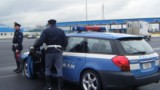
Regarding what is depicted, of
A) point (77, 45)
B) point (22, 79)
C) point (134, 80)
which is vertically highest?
point (77, 45)

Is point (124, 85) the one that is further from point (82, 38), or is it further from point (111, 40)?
point (82, 38)

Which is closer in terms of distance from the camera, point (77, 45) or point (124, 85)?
point (124, 85)

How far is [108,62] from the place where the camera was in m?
6.59

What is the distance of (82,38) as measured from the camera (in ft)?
24.4

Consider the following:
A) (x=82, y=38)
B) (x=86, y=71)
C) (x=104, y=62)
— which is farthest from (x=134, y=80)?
(x=82, y=38)

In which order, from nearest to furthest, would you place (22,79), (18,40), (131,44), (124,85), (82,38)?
(124,85)
(131,44)
(82,38)
(22,79)
(18,40)

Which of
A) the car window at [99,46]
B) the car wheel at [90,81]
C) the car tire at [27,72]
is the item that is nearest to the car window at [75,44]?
the car window at [99,46]

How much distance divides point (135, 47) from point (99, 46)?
2.71 feet

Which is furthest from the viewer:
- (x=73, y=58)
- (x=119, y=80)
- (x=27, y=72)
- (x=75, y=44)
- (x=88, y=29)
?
(x=27, y=72)

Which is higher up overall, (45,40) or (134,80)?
(45,40)

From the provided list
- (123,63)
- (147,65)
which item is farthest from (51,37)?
(147,65)

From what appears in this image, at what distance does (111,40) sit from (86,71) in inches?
37.2

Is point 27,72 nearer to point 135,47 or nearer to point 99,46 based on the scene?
point 99,46

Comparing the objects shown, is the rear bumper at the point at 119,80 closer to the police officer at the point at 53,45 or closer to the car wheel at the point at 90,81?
the car wheel at the point at 90,81
